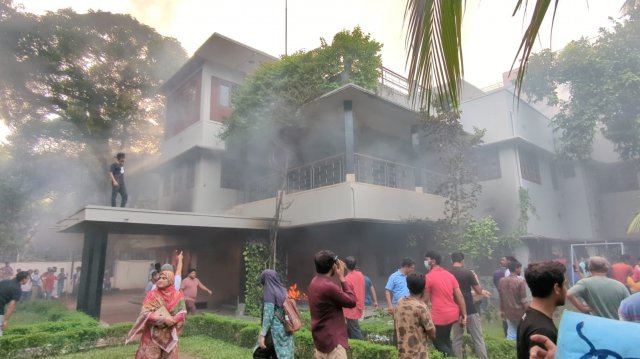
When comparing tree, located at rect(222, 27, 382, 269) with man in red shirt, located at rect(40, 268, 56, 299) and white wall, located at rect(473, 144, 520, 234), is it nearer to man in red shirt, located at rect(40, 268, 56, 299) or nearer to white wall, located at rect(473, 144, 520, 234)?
white wall, located at rect(473, 144, 520, 234)

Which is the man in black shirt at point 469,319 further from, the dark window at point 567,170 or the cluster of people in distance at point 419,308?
the dark window at point 567,170

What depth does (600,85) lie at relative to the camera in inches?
592

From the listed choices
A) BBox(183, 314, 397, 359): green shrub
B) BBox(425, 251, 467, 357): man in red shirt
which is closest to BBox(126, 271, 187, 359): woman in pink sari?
BBox(183, 314, 397, 359): green shrub

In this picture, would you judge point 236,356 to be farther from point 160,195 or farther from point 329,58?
point 160,195

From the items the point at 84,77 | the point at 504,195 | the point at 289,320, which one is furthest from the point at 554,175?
the point at 84,77

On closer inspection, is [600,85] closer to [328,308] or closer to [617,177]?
[617,177]

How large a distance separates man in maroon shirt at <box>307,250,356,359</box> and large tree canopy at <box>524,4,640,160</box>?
15174mm

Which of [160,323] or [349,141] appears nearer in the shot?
[160,323]

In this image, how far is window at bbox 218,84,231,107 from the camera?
1549cm

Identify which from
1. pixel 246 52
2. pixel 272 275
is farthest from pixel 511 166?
pixel 272 275

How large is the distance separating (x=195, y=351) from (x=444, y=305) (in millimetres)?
4691

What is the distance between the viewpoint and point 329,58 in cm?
1235

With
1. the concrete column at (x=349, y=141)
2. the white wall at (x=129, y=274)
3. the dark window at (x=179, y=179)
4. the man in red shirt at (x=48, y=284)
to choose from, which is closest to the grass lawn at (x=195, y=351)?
the concrete column at (x=349, y=141)

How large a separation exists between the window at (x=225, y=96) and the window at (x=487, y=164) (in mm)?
9469
